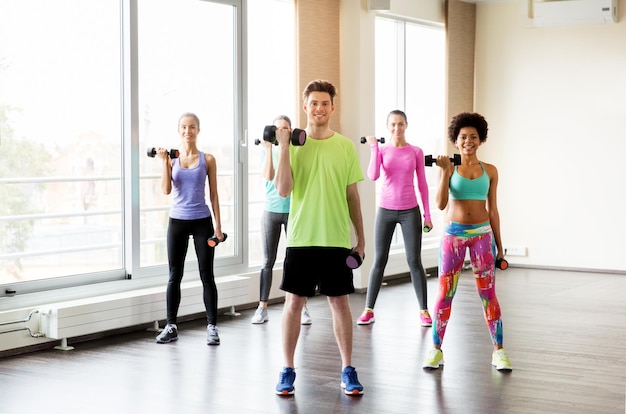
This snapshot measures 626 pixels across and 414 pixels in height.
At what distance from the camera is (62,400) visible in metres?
4.05

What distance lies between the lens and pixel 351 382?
4.14 meters

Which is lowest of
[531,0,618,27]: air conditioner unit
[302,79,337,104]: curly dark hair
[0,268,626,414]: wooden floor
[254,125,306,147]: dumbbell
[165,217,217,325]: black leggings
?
[0,268,626,414]: wooden floor

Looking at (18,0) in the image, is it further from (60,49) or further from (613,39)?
(613,39)

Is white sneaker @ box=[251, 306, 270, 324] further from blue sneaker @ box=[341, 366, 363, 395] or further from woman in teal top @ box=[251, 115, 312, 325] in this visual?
blue sneaker @ box=[341, 366, 363, 395]

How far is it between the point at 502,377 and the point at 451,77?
4.92 m

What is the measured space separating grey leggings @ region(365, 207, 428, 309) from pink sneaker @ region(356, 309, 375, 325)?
0.61 feet

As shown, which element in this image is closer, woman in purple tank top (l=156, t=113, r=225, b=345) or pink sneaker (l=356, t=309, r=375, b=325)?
woman in purple tank top (l=156, t=113, r=225, b=345)

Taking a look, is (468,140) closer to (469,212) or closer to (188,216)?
(469,212)

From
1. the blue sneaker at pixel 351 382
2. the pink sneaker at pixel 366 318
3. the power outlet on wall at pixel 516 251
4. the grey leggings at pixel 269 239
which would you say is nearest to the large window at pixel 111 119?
the grey leggings at pixel 269 239

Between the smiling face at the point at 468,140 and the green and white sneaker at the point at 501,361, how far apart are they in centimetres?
107

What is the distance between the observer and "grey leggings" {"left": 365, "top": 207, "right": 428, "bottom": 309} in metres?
5.82

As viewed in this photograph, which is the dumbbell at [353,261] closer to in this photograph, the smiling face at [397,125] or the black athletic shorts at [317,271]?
the black athletic shorts at [317,271]

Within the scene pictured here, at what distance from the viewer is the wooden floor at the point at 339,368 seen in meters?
3.99

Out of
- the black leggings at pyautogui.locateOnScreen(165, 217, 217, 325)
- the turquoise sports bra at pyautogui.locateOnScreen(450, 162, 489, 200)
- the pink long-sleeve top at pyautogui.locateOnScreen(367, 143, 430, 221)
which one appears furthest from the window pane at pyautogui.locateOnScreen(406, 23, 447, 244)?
the turquoise sports bra at pyautogui.locateOnScreen(450, 162, 489, 200)
